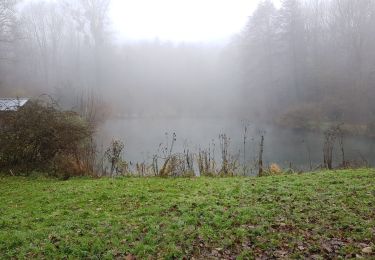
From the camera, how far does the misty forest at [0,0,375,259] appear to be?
5.53m

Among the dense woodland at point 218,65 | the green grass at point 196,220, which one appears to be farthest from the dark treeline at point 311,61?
the green grass at point 196,220

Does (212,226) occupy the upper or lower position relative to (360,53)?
lower

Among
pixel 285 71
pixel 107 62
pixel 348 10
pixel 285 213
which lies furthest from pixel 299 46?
pixel 285 213

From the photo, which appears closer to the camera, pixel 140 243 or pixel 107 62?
pixel 140 243

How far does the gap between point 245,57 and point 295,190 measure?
40.1 meters

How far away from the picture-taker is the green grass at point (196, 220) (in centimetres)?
509

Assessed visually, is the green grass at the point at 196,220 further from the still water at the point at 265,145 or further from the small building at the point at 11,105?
the still water at the point at 265,145

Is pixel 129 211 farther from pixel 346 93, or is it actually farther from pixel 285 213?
pixel 346 93

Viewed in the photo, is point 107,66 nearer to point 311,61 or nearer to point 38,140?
point 311,61

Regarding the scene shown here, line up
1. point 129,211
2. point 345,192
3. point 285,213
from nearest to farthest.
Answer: point 285,213 < point 129,211 < point 345,192

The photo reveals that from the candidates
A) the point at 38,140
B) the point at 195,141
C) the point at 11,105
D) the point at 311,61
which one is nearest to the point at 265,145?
the point at 195,141

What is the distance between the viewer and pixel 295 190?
25.0 ft

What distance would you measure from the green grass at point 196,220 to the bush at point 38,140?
3.17 meters

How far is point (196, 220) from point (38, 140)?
8.02 metres
